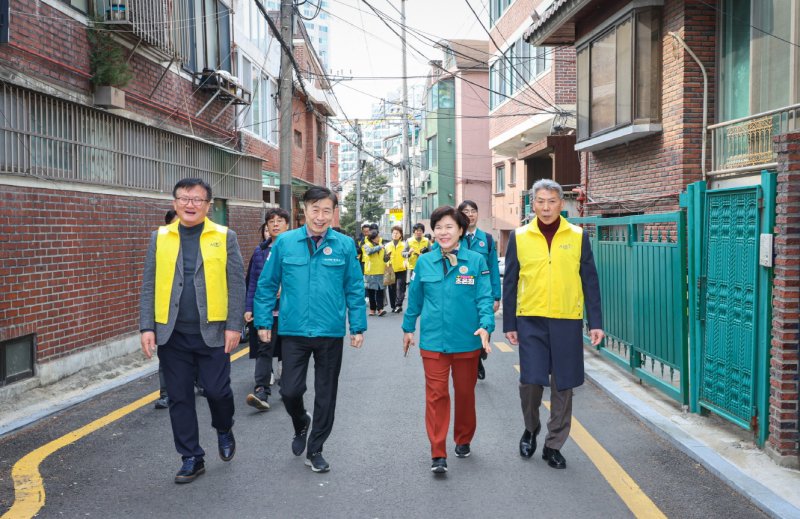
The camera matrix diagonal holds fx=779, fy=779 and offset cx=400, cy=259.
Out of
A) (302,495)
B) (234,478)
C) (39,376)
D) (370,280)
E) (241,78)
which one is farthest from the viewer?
(241,78)

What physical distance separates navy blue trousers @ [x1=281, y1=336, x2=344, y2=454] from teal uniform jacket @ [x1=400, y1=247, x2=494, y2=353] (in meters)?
0.59

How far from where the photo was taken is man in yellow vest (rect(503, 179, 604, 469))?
5406 mm

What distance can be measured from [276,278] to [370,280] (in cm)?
1103

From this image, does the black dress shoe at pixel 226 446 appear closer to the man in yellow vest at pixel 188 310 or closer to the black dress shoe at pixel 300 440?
the man in yellow vest at pixel 188 310

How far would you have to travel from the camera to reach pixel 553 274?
5426 millimetres

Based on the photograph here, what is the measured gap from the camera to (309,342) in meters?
5.32

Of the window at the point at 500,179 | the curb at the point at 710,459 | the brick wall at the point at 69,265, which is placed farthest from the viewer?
the window at the point at 500,179

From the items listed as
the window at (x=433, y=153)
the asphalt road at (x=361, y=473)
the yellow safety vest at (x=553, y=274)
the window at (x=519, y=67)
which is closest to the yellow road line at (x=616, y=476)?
the asphalt road at (x=361, y=473)

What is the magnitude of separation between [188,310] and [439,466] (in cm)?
195

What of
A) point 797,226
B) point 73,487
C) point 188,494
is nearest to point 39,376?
point 73,487

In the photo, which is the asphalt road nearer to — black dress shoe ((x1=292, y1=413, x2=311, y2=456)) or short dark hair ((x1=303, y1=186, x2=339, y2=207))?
black dress shoe ((x1=292, y1=413, x2=311, y2=456))

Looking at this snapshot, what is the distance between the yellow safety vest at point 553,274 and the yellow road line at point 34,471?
11.0 feet

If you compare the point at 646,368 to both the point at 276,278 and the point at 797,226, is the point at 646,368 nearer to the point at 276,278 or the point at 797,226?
the point at 797,226

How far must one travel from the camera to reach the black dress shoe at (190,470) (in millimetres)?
5008
